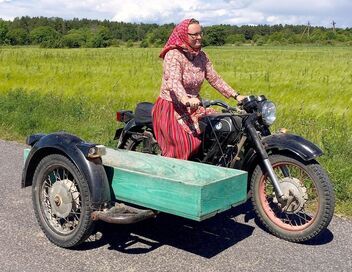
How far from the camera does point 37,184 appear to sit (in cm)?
426

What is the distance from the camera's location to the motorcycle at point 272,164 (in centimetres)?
407

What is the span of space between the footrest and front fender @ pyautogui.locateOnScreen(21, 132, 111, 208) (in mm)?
85

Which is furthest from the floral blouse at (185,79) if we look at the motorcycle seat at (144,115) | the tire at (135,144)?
the tire at (135,144)

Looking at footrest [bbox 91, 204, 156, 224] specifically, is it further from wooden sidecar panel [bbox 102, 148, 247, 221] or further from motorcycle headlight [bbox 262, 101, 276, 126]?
motorcycle headlight [bbox 262, 101, 276, 126]


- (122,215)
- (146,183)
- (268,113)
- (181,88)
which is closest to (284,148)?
(268,113)

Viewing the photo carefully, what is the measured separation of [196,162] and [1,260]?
182cm

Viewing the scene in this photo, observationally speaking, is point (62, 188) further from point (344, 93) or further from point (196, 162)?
point (344, 93)

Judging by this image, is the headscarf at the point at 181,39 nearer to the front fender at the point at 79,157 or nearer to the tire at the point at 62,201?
the front fender at the point at 79,157

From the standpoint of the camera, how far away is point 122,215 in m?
3.72

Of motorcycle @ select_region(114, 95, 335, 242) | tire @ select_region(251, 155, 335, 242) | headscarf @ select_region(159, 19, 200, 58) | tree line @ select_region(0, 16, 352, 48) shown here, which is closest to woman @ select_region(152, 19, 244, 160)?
headscarf @ select_region(159, 19, 200, 58)

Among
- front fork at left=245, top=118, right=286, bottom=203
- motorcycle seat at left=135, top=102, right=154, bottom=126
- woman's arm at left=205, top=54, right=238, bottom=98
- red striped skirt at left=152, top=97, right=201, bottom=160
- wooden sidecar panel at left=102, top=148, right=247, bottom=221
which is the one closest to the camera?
wooden sidecar panel at left=102, top=148, right=247, bottom=221

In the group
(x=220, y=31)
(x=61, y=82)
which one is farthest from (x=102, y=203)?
(x=220, y=31)

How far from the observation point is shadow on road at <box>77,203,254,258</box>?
4078 millimetres

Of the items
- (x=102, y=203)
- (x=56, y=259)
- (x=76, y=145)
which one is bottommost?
(x=56, y=259)
